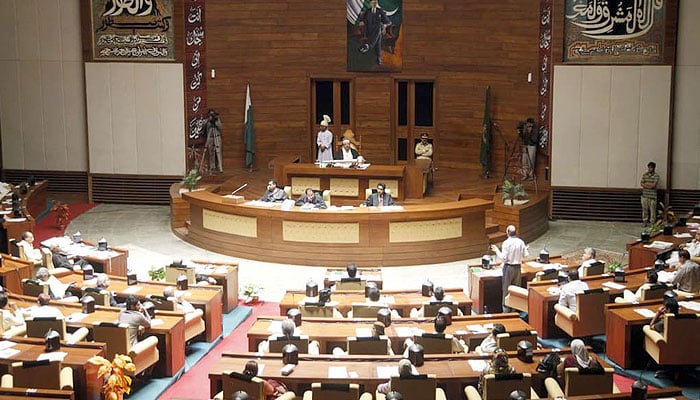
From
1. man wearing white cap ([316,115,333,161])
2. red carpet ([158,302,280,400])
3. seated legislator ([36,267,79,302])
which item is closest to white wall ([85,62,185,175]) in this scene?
man wearing white cap ([316,115,333,161])

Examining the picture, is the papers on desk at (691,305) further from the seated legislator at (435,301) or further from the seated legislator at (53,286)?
the seated legislator at (53,286)

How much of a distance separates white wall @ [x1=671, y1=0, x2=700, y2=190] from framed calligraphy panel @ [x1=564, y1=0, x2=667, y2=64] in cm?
43

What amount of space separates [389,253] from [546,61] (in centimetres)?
643

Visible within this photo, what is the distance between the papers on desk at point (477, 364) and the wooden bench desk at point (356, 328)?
1.10 m

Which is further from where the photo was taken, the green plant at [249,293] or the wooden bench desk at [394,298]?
Answer: the green plant at [249,293]

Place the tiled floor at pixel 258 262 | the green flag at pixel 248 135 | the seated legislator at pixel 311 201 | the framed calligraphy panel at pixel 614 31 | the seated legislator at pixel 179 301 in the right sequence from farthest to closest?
1. the green flag at pixel 248 135
2. the framed calligraphy panel at pixel 614 31
3. the seated legislator at pixel 311 201
4. the tiled floor at pixel 258 262
5. the seated legislator at pixel 179 301

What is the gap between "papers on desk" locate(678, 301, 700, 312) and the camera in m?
11.5

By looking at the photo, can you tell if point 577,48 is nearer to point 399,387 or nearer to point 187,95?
point 187,95

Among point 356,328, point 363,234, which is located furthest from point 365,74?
point 356,328

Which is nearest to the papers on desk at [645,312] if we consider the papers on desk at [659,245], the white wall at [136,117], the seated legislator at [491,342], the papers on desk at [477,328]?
the papers on desk at [477,328]

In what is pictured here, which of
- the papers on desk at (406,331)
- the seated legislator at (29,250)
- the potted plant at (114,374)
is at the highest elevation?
the seated legislator at (29,250)

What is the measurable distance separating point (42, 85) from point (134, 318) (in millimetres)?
12839

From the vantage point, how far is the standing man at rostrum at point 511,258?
13.4 meters

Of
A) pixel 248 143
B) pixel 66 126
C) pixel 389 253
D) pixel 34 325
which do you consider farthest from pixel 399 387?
pixel 66 126
